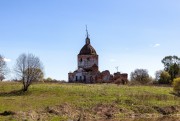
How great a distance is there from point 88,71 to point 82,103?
128 feet

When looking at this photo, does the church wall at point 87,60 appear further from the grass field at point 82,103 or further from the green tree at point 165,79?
the grass field at point 82,103

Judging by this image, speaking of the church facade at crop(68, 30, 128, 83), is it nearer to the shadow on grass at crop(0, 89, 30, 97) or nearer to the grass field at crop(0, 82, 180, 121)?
the grass field at crop(0, 82, 180, 121)

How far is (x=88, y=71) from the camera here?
9631 cm

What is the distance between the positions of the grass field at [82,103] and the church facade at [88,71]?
20.0m

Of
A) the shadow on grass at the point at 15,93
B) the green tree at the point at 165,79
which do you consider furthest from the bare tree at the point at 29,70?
the green tree at the point at 165,79

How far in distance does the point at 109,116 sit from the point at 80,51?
48.3 m

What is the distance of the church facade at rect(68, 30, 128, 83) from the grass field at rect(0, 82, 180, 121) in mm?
19953

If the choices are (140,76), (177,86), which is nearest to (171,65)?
(140,76)

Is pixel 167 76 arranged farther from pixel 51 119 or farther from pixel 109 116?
pixel 51 119

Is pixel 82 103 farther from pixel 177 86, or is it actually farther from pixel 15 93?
pixel 177 86

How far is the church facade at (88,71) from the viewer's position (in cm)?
9469

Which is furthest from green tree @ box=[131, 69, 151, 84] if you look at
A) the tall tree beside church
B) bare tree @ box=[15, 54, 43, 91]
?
bare tree @ box=[15, 54, 43, 91]

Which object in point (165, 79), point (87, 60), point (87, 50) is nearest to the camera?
point (87, 60)

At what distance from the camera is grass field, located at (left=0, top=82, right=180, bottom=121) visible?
164ft
